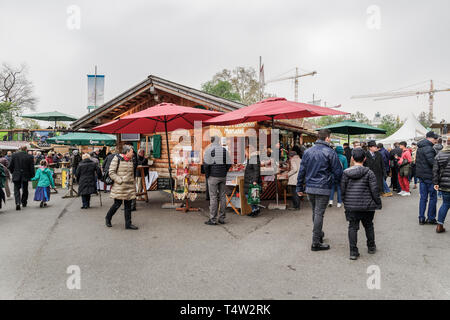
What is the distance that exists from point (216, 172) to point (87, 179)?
4.67m

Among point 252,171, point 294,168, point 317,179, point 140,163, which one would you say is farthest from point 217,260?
point 140,163

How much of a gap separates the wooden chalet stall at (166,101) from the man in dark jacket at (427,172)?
5.55 m

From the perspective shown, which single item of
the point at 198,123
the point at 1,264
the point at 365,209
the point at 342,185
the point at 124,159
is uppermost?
the point at 198,123

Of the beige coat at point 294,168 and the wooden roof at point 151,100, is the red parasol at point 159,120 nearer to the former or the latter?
the wooden roof at point 151,100

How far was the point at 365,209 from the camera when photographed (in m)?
4.22

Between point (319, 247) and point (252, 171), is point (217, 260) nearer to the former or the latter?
point (319, 247)

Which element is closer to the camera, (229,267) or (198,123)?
(229,267)

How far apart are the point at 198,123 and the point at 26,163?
550 cm

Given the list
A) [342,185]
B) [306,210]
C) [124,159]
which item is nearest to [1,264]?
[124,159]

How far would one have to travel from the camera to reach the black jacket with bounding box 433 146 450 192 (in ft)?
17.3

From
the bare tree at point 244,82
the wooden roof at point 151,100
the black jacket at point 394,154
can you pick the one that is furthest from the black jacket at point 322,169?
the bare tree at point 244,82

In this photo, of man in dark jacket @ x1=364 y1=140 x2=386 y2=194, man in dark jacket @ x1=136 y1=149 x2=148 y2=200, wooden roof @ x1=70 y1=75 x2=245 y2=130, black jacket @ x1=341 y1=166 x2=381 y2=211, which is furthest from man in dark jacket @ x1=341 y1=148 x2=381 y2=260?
man in dark jacket @ x1=136 y1=149 x2=148 y2=200

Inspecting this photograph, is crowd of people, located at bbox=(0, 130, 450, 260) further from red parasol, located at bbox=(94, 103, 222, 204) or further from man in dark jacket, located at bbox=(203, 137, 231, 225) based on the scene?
red parasol, located at bbox=(94, 103, 222, 204)

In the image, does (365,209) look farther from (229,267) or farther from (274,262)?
(229,267)
